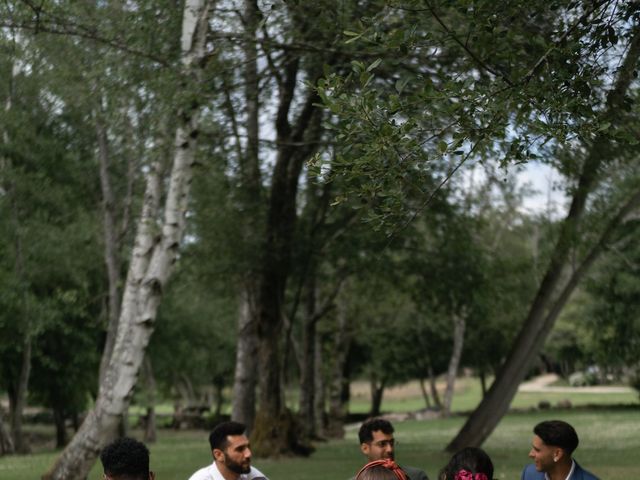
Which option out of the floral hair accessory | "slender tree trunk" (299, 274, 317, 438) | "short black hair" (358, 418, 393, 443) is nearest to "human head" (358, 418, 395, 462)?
"short black hair" (358, 418, 393, 443)

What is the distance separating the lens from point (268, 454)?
26.0 meters

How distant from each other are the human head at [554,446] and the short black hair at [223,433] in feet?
7.82

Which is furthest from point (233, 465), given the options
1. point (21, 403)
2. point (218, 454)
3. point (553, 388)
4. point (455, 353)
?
point (553, 388)

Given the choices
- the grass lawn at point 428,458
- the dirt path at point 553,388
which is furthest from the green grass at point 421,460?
the dirt path at point 553,388

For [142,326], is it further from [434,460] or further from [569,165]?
[434,460]

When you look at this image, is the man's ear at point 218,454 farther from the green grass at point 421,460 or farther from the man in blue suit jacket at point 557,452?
the green grass at point 421,460

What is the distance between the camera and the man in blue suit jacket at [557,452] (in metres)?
7.71

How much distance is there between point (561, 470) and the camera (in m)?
7.75

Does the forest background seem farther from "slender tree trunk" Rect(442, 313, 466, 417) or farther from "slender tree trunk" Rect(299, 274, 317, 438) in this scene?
"slender tree trunk" Rect(442, 313, 466, 417)

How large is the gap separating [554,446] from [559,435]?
0.30 ft

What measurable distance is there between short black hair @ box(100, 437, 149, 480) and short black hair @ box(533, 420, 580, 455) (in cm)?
304

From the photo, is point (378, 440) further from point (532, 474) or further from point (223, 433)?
point (532, 474)

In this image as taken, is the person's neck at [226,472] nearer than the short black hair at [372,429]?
Yes

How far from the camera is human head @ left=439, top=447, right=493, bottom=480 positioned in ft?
21.3
